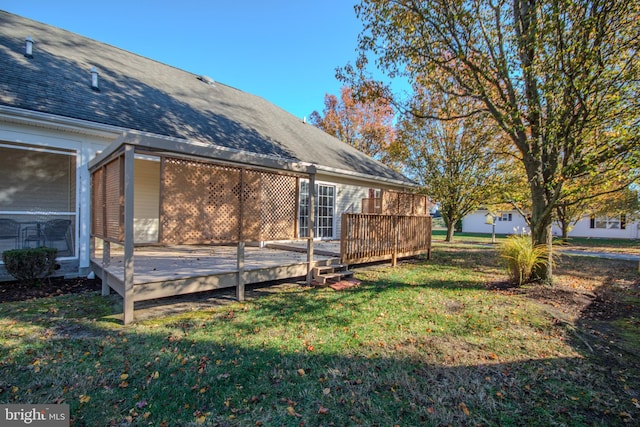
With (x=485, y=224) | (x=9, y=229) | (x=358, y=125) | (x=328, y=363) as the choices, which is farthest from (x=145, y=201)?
(x=485, y=224)

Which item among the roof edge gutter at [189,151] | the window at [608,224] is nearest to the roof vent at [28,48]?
the roof edge gutter at [189,151]

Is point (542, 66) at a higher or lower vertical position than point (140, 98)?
lower

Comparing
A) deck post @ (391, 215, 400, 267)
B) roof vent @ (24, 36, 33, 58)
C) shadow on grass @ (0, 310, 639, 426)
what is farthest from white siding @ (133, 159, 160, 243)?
deck post @ (391, 215, 400, 267)

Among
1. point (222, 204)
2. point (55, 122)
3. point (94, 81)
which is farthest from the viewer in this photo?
point (94, 81)

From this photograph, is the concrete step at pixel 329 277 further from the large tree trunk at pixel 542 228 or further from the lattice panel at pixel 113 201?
the large tree trunk at pixel 542 228

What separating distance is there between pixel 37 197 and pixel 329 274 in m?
7.82

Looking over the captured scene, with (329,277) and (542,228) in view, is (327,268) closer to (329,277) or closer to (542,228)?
A: (329,277)

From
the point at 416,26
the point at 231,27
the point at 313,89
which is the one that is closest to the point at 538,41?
the point at 416,26

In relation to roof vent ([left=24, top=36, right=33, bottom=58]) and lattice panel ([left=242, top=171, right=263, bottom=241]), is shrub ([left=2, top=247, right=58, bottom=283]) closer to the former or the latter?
lattice panel ([left=242, top=171, right=263, bottom=241])

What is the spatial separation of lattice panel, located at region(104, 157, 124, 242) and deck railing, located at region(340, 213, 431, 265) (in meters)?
4.22

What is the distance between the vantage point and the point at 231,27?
12930 millimetres

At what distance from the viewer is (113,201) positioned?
15.4ft

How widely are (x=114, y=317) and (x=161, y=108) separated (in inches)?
249

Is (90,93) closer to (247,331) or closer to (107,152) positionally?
(107,152)
